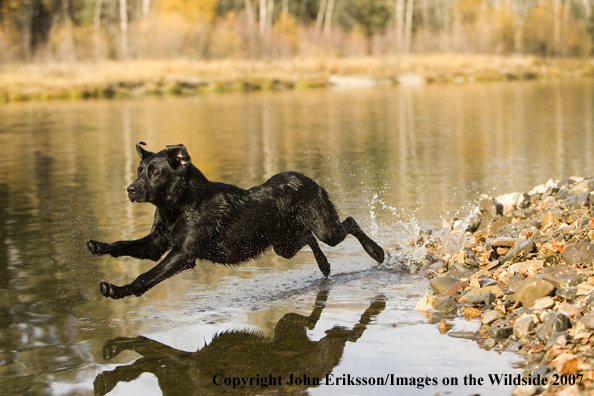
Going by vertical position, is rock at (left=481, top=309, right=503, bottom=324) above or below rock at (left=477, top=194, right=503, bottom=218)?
below

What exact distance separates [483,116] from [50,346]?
19608 mm

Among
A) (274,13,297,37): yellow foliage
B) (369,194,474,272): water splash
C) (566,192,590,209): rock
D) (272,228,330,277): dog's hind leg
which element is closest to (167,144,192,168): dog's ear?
(272,228,330,277): dog's hind leg

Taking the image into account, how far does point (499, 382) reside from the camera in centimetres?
434

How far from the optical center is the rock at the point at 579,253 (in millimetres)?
5992

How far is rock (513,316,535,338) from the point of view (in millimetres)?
4938

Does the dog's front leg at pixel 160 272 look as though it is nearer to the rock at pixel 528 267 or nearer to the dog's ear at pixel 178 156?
the dog's ear at pixel 178 156

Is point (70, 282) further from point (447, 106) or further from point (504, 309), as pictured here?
point (447, 106)

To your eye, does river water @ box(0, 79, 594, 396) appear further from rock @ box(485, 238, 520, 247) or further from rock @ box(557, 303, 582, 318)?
rock @ box(485, 238, 520, 247)

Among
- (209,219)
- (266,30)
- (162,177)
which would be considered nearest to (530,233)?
(209,219)

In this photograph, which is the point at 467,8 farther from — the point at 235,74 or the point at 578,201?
the point at 578,201

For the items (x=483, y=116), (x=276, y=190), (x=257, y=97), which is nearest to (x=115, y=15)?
(x=257, y=97)

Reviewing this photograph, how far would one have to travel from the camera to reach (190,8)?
56094 mm

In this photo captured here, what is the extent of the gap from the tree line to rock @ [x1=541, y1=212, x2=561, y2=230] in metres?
38.2

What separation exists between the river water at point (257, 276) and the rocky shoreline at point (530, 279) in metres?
0.22
